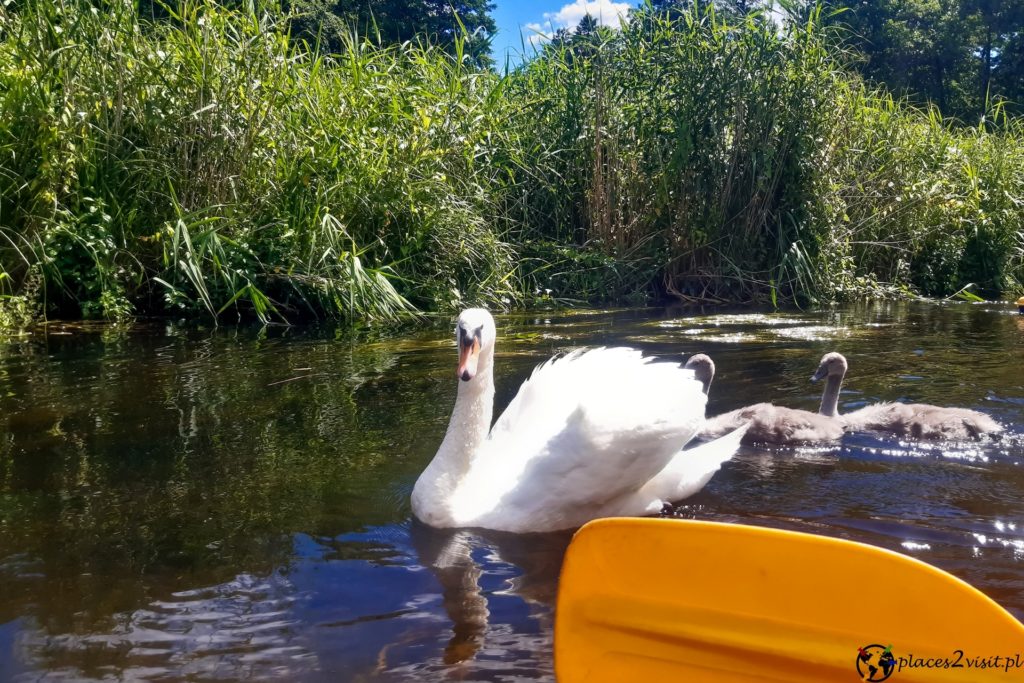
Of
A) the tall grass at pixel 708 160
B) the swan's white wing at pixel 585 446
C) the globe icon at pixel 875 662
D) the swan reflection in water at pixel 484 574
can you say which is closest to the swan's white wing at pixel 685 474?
the swan's white wing at pixel 585 446

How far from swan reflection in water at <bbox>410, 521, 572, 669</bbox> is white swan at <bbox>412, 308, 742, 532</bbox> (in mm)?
57

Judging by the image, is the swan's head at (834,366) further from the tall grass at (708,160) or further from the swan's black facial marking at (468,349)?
the tall grass at (708,160)

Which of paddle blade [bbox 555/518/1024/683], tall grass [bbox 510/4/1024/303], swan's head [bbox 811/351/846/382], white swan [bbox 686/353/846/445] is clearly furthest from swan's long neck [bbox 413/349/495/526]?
tall grass [bbox 510/4/1024/303]

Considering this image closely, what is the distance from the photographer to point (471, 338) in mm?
3285

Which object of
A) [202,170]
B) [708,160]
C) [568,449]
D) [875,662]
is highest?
[708,160]

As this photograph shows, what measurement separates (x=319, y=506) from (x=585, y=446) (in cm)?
103

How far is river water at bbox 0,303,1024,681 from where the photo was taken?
2439 millimetres

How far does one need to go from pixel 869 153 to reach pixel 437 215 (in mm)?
5296

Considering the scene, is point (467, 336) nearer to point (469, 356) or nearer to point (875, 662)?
point (469, 356)

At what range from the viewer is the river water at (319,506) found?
2.44 meters

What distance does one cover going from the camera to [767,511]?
3.48m

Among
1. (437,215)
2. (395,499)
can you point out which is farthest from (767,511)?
(437,215)

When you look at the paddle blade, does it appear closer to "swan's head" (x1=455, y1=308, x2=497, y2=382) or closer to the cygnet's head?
"swan's head" (x1=455, y1=308, x2=497, y2=382)

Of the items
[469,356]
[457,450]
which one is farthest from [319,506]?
[469,356]
